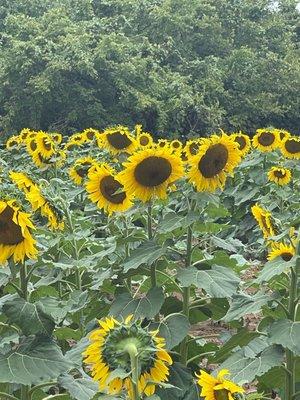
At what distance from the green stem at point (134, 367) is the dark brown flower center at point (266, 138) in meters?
6.14

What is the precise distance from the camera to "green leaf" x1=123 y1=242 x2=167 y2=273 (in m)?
2.50

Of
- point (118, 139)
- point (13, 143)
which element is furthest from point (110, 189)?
point (13, 143)

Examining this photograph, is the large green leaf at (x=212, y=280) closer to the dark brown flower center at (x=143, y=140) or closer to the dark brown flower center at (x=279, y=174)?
the dark brown flower center at (x=279, y=174)

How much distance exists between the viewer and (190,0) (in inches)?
756

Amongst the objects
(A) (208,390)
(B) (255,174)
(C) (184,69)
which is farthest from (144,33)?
(A) (208,390)

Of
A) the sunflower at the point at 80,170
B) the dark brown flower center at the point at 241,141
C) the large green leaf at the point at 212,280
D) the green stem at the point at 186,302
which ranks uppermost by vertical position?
the large green leaf at the point at 212,280

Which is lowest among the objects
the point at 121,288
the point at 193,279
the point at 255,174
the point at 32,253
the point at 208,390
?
the point at 255,174

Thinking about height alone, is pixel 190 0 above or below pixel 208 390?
below

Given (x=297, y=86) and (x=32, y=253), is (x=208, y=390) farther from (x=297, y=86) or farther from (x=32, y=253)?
(x=297, y=86)

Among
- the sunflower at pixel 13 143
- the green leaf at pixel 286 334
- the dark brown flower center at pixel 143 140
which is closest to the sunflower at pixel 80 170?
the dark brown flower center at pixel 143 140

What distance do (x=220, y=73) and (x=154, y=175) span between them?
15.3 m

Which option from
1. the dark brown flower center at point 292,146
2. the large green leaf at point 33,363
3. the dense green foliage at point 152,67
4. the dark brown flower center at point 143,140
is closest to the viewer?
the large green leaf at point 33,363

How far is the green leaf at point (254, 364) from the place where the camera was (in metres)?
2.17

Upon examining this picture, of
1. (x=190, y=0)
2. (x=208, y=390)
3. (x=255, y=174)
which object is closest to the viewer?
(x=208, y=390)
